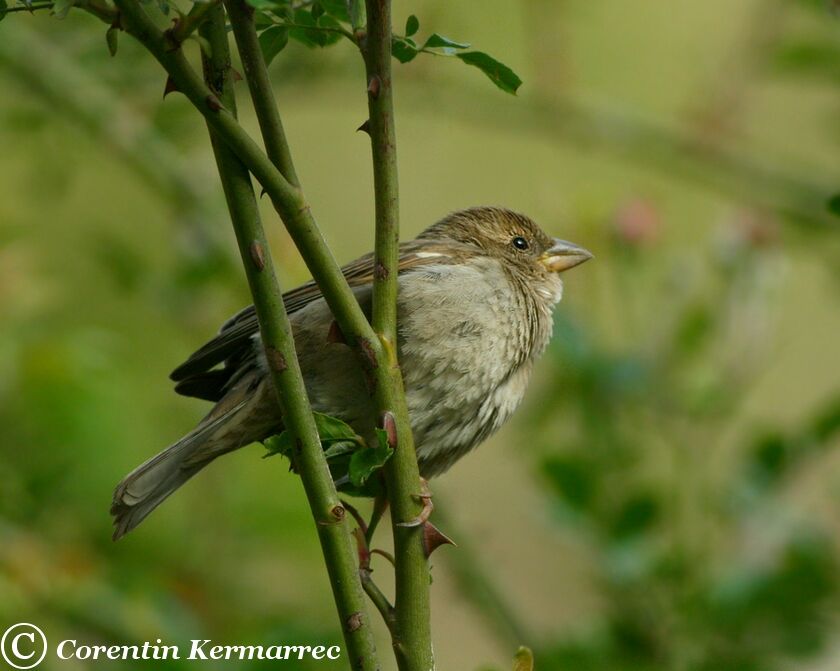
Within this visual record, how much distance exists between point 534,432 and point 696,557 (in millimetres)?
638

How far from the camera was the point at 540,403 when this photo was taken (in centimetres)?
416

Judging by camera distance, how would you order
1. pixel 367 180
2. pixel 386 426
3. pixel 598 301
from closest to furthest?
pixel 386 426, pixel 598 301, pixel 367 180

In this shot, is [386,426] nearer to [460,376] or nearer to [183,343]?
[460,376]

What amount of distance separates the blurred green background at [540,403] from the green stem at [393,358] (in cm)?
160

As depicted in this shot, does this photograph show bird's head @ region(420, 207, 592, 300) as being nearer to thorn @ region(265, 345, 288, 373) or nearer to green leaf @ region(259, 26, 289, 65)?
green leaf @ region(259, 26, 289, 65)

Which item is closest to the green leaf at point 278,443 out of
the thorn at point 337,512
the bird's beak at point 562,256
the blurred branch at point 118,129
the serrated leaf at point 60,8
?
the thorn at point 337,512

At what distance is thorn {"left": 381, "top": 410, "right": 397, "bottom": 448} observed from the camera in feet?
5.83

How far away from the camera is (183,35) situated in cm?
160

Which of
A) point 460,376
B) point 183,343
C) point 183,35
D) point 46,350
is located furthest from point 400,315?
point 183,343

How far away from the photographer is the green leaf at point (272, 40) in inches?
72.5

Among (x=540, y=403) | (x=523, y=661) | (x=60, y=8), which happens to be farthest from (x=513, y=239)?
(x=60, y=8)

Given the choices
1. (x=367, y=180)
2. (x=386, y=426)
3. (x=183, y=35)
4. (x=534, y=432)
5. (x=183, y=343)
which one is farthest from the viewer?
(x=367, y=180)

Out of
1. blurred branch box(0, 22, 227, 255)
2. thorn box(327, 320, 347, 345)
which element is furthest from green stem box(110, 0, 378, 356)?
blurred branch box(0, 22, 227, 255)

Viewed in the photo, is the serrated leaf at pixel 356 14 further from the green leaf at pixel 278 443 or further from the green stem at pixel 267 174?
the green leaf at pixel 278 443
